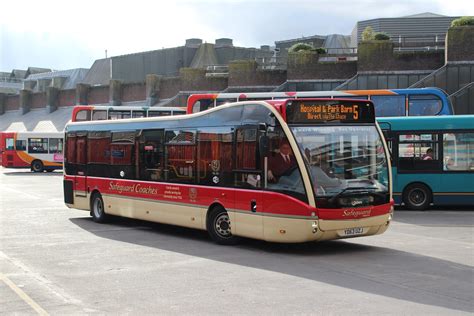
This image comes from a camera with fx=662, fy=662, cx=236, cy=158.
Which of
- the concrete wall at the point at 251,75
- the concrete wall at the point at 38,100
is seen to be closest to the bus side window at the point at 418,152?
the concrete wall at the point at 251,75

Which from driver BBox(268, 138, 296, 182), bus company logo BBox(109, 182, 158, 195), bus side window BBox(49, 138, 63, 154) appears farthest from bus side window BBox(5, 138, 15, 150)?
driver BBox(268, 138, 296, 182)

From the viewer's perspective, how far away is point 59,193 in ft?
89.6

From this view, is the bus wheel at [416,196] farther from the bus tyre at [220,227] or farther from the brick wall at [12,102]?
the brick wall at [12,102]

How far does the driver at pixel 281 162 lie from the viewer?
11617mm

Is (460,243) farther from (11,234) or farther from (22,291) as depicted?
(11,234)

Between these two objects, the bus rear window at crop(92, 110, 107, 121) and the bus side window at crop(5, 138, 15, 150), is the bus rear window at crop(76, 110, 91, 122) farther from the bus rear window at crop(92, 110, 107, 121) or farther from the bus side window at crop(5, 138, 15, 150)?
the bus side window at crop(5, 138, 15, 150)

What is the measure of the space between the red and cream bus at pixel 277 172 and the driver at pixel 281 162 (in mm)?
18

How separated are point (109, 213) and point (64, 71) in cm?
7878

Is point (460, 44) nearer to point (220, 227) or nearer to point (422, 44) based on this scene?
point (422, 44)

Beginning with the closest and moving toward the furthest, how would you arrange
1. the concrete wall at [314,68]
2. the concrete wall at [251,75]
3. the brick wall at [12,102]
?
the concrete wall at [314,68], the concrete wall at [251,75], the brick wall at [12,102]

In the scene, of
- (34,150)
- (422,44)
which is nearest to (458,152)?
(422,44)

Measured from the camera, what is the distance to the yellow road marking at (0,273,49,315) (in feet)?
25.1

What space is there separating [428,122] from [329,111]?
8881mm

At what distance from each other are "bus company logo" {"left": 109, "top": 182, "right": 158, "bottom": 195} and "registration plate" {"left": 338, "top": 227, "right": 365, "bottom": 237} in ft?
16.8
